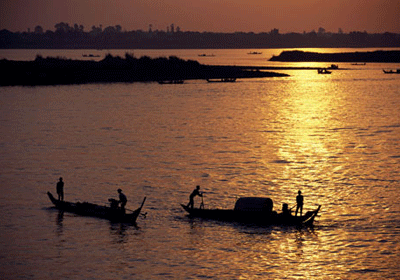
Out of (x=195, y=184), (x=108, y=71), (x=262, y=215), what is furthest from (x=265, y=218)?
(x=108, y=71)

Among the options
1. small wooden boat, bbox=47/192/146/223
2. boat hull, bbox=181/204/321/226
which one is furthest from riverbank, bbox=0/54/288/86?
boat hull, bbox=181/204/321/226

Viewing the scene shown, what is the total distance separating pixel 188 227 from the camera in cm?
3656

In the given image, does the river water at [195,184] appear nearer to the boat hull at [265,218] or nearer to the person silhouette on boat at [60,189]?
the boat hull at [265,218]

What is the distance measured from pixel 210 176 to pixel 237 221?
1485cm

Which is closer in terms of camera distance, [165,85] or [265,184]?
[265,184]

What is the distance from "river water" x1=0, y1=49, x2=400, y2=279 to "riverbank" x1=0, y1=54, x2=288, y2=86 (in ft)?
180

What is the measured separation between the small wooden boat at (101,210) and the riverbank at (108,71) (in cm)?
12810

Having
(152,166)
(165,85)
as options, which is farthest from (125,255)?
(165,85)

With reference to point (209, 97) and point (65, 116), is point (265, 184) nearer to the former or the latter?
point (65, 116)

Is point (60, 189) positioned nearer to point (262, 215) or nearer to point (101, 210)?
point (101, 210)

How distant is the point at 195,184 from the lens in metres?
48.8

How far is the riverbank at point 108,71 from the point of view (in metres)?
164

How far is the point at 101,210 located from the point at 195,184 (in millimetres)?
11860

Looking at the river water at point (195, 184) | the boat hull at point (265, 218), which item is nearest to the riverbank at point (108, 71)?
the river water at point (195, 184)
